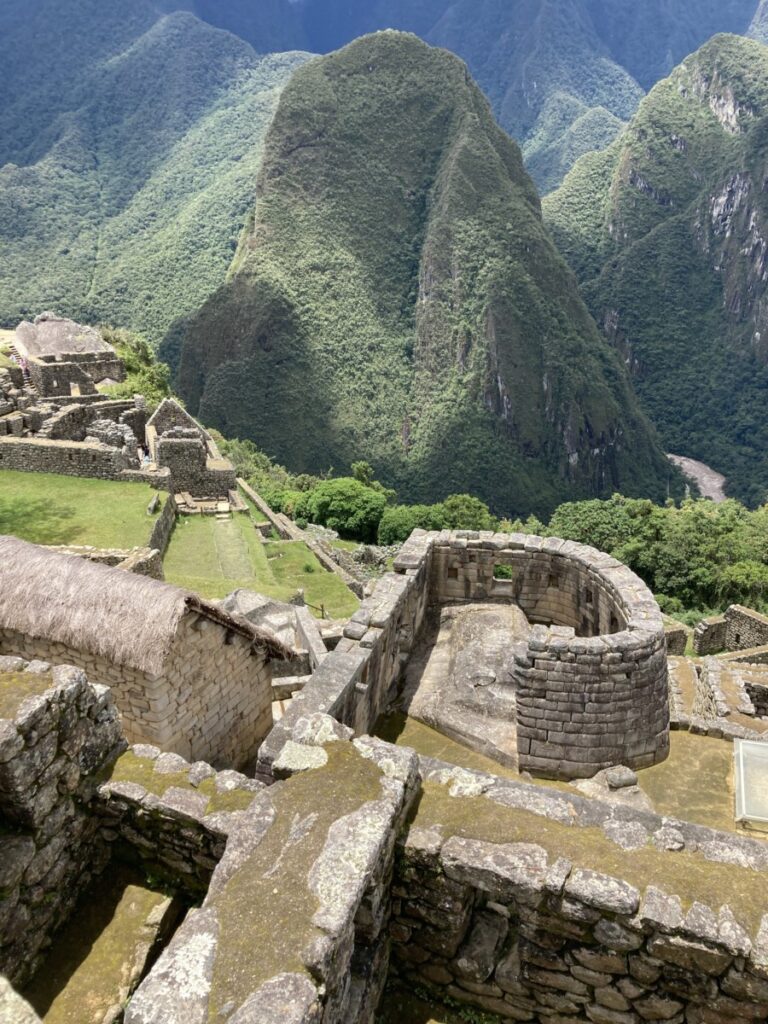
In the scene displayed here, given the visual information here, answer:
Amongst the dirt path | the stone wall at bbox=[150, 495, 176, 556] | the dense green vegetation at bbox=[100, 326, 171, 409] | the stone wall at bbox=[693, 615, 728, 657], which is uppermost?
the dense green vegetation at bbox=[100, 326, 171, 409]

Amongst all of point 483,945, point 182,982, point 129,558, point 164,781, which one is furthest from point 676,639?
point 182,982

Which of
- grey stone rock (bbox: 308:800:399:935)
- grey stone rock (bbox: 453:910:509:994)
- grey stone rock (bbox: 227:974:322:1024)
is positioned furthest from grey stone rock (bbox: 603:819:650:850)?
grey stone rock (bbox: 227:974:322:1024)

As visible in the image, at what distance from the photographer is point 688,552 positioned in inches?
1614

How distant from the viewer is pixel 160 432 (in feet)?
89.1

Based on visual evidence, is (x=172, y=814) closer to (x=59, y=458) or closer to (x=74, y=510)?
(x=74, y=510)

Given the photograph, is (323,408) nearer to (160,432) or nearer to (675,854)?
(160,432)

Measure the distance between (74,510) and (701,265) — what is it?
676 ft

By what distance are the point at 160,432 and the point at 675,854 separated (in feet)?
84.8

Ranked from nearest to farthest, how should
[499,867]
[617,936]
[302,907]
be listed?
[302,907], [617,936], [499,867]

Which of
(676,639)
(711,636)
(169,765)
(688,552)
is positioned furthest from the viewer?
(688,552)

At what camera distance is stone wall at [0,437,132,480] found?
68.2ft

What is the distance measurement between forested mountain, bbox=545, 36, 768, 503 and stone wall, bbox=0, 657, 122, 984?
15814 cm

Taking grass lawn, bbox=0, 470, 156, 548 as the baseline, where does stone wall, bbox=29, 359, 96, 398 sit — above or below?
above

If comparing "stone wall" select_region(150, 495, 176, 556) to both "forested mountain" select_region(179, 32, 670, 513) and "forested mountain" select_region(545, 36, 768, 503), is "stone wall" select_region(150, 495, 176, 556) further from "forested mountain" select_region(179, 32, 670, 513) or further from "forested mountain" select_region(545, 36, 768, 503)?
"forested mountain" select_region(545, 36, 768, 503)
